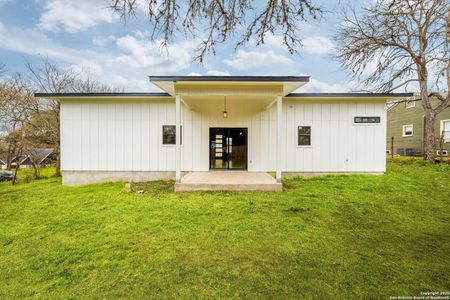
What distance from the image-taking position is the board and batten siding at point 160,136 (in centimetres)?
820

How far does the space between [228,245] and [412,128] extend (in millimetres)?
20196

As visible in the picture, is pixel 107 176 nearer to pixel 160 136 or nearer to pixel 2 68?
pixel 160 136

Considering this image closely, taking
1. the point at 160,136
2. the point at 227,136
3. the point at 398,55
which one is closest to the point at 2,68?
the point at 160,136

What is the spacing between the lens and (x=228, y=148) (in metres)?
8.93

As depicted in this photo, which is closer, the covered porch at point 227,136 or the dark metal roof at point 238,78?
the dark metal roof at point 238,78

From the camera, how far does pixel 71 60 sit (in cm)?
1486

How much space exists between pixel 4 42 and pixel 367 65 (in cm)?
1744

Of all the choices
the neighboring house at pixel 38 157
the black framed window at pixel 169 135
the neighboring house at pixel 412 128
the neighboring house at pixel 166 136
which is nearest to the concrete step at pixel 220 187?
the neighboring house at pixel 166 136

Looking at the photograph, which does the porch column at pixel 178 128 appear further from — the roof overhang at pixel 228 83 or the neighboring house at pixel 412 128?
the neighboring house at pixel 412 128

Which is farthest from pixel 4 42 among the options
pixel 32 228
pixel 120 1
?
pixel 120 1

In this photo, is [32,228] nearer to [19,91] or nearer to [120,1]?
[120,1]

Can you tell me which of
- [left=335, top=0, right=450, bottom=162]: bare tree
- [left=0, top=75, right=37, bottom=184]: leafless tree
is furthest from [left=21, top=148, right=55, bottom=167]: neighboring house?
[left=335, top=0, right=450, bottom=162]: bare tree

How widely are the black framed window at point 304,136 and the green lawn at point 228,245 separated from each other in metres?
2.60

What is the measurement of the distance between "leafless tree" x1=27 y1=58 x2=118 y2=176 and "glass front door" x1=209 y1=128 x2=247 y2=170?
27.9 ft
